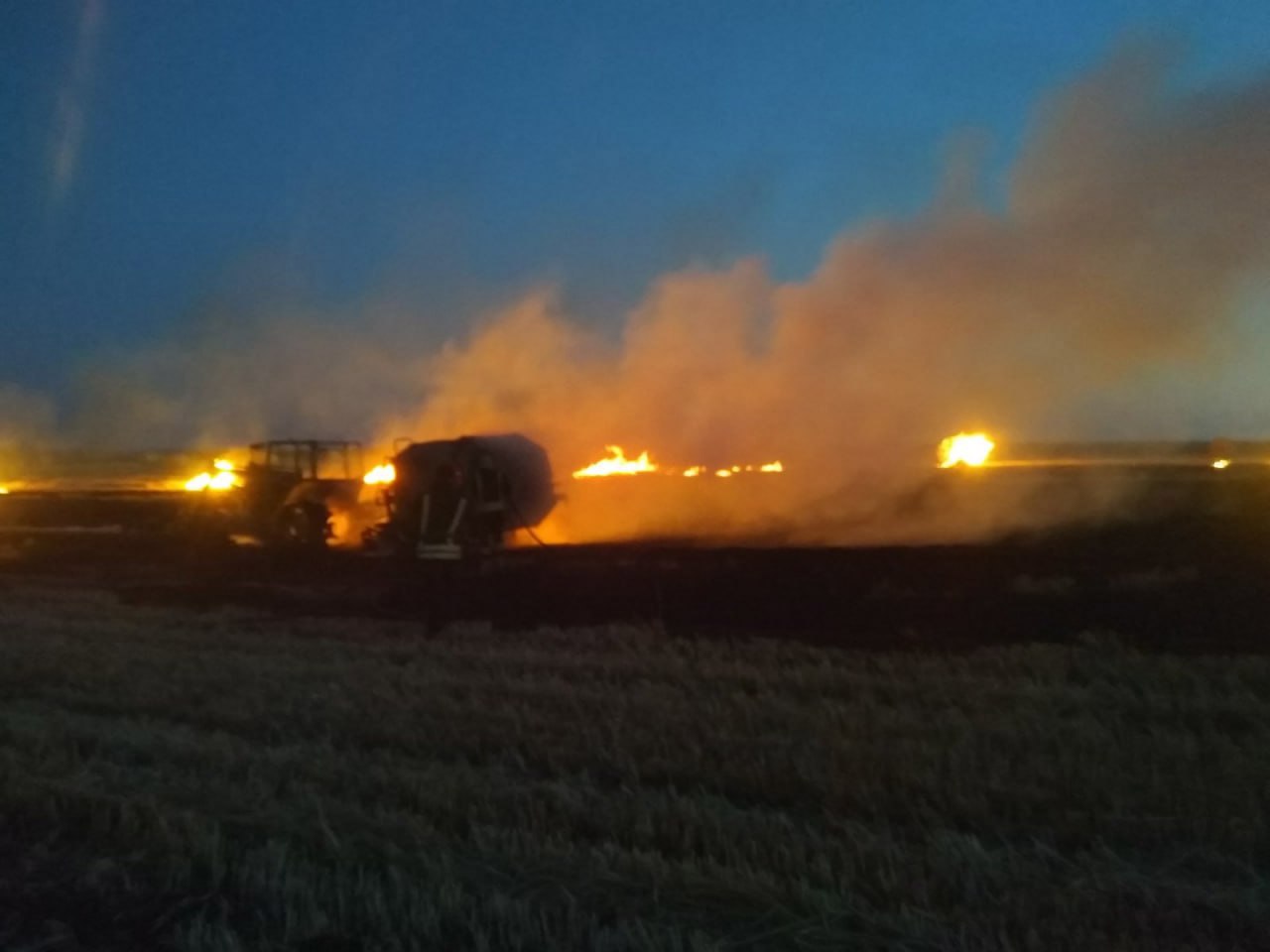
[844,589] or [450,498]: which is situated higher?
[450,498]

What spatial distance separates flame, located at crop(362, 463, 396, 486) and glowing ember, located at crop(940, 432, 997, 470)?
10.4 metres

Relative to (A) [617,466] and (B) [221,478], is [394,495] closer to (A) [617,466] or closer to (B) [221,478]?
(A) [617,466]

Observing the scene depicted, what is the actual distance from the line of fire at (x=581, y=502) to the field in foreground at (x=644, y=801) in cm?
1015

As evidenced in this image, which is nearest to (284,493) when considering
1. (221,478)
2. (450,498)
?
(221,478)

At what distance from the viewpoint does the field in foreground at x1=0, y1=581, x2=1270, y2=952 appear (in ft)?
19.7

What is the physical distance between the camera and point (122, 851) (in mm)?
7117

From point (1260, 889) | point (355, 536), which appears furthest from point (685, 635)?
point (355, 536)

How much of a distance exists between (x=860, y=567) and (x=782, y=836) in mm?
9838

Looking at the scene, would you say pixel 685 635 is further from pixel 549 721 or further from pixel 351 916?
pixel 351 916

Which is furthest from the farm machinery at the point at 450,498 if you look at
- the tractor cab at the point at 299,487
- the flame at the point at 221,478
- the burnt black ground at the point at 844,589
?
the flame at the point at 221,478

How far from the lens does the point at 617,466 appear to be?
92.4ft

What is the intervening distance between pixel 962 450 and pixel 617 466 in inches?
284

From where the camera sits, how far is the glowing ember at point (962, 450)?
87.8ft

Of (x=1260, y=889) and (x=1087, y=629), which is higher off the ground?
(x=1087, y=629)
